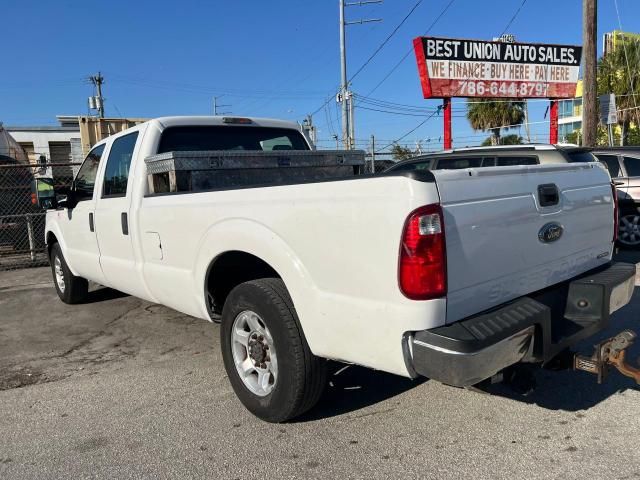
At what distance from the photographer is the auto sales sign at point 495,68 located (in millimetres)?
14070

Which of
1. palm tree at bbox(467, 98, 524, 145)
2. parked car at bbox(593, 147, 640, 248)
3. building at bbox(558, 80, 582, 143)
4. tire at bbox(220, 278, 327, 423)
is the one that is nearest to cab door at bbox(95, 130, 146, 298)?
tire at bbox(220, 278, 327, 423)

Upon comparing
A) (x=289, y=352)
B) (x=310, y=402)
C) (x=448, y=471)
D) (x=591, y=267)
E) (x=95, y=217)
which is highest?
(x=95, y=217)

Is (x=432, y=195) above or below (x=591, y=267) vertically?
above

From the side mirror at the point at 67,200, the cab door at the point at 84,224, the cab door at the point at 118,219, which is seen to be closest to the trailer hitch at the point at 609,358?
the cab door at the point at 118,219

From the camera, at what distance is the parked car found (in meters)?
9.18

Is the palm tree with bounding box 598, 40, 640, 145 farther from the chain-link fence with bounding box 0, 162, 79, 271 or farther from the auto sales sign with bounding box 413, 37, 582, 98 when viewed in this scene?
the chain-link fence with bounding box 0, 162, 79, 271

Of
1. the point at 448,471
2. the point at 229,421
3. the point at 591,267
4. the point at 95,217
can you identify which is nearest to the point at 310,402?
the point at 229,421

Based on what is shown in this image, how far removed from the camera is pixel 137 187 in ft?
14.6

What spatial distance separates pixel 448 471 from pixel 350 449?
0.55 metres

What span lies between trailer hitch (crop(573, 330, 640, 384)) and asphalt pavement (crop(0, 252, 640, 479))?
394 mm

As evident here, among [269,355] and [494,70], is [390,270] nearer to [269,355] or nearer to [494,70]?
[269,355]

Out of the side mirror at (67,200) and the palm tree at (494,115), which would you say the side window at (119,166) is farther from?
the palm tree at (494,115)

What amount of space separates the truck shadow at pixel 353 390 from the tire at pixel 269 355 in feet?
0.87

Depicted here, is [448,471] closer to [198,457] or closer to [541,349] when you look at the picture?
[541,349]
